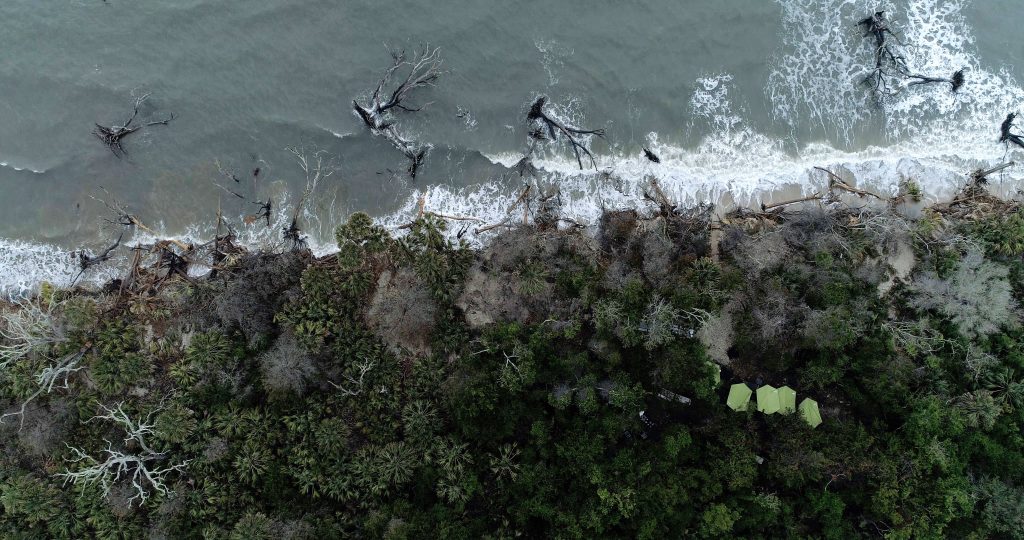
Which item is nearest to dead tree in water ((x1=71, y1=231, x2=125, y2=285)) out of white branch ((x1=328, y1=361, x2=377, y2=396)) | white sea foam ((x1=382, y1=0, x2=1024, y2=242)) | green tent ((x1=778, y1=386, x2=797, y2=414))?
white branch ((x1=328, y1=361, x2=377, y2=396))

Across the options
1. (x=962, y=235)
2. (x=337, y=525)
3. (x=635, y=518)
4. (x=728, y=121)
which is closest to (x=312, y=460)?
(x=337, y=525)

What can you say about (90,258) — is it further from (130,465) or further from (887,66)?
(887,66)

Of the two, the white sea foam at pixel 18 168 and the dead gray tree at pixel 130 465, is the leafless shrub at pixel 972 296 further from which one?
the white sea foam at pixel 18 168

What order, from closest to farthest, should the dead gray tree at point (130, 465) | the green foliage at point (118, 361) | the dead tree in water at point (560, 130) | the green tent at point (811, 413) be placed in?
the dead gray tree at point (130, 465) < the green tent at point (811, 413) < the green foliage at point (118, 361) < the dead tree in water at point (560, 130)

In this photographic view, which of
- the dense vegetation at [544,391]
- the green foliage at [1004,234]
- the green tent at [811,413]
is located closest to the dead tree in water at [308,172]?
the dense vegetation at [544,391]

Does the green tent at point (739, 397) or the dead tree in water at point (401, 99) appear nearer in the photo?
the green tent at point (739, 397)

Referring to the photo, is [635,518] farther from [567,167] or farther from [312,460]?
[567,167]
